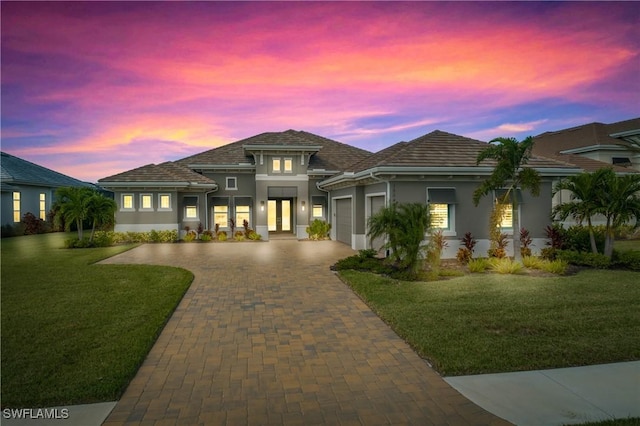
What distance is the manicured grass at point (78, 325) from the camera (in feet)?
16.1

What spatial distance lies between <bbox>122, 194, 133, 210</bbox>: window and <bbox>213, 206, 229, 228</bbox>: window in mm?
5162

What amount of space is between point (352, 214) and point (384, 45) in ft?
28.4

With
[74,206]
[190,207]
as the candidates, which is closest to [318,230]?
[190,207]

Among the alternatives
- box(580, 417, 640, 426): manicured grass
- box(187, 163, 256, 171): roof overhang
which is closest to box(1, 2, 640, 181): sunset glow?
box(187, 163, 256, 171): roof overhang

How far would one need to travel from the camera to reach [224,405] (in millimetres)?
4543

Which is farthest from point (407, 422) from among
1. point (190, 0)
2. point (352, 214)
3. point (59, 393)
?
point (352, 214)

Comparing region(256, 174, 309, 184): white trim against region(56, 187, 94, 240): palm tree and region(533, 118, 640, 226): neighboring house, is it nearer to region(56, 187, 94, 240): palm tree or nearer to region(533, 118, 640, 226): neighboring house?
region(56, 187, 94, 240): palm tree

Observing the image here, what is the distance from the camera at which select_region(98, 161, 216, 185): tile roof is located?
2331cm

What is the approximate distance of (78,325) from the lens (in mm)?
7391

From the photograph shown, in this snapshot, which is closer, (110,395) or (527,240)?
(110,395)

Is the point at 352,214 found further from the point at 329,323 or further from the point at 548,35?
the point at 329,323

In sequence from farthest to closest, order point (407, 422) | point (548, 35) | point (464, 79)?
point (464, 79), point (548, 35), point (407, 422)

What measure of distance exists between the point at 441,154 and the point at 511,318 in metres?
9.89

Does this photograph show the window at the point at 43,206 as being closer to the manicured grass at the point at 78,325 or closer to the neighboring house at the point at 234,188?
the neighboring house at the point at 234,188
